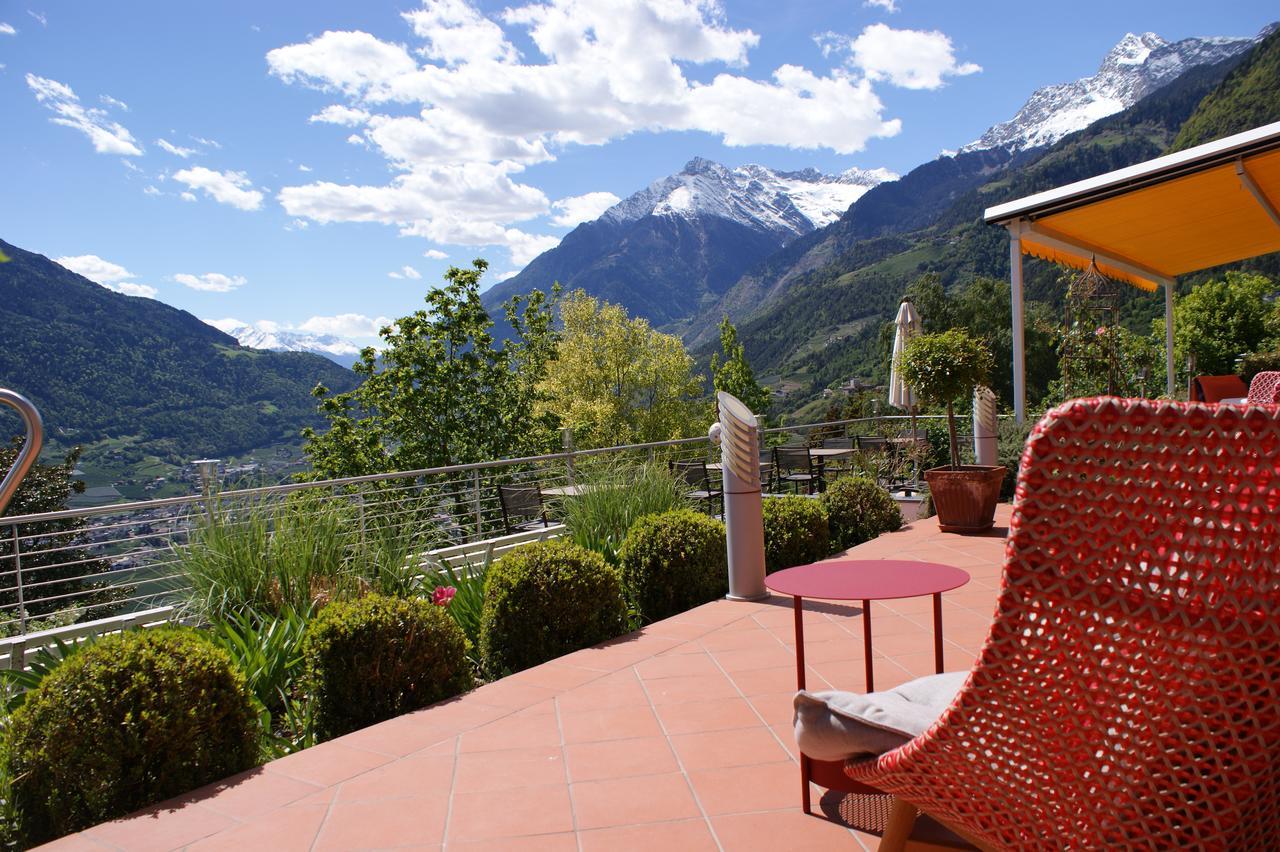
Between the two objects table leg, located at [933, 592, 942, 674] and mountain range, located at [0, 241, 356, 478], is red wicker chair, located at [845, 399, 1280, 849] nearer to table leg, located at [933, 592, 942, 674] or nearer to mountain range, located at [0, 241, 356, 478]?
table leg, located at [933, 592, 942, 674]

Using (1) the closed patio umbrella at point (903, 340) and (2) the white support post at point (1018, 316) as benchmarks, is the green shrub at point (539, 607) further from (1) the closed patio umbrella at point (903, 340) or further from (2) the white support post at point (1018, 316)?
(1) the closed patio umbrella at point (903, 340)

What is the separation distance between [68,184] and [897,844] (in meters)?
37.0

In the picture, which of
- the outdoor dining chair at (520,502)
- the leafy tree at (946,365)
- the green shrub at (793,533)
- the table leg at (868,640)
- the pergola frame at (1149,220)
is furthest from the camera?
the outdoor dining chair at (520,502)

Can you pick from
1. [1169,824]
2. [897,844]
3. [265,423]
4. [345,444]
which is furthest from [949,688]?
[265,423]

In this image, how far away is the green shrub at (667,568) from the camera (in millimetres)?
4703

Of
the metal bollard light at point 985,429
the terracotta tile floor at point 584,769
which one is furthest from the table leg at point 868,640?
the metal bollard light at point 985,429

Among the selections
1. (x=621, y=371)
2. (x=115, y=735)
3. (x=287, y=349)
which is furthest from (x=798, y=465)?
(x=287, y=349)

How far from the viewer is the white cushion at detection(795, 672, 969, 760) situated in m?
1.50

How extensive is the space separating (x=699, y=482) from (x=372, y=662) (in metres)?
4.81

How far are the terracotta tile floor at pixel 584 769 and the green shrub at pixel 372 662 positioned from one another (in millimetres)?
131

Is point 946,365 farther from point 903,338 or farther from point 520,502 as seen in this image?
point 520,502

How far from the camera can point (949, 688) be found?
6.02ft

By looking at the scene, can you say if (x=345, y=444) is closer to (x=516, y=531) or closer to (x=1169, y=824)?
(x=516, y=531)

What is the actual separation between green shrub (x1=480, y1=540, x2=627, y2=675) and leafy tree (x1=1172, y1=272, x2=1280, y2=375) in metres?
20.0
